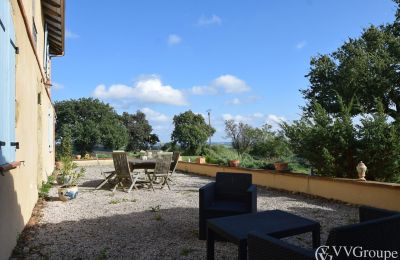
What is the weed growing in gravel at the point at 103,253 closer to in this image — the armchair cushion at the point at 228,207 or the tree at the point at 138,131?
the armchair cushion at the point at 228,207

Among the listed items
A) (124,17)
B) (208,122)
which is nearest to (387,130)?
(124,17)

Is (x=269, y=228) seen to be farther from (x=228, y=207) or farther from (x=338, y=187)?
(x=338, y=187)

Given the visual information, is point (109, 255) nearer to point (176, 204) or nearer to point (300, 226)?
point (300, 226)

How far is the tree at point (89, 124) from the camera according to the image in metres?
35.0

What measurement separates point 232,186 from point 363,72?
1490 centimetres

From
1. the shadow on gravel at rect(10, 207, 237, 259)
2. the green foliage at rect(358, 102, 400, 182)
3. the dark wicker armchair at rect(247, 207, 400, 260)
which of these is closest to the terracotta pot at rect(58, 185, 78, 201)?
the shadow on gravel at rect(10, 207, 237, 259)

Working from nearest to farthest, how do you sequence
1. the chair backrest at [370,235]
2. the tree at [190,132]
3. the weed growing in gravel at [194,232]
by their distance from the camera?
the chair backrest at [370,235], the weed growing in gravel at [194,232], the tree at [190,132]

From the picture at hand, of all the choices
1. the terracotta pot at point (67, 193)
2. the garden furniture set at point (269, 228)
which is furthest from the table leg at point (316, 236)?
the terracotta pot at point (67, 193)

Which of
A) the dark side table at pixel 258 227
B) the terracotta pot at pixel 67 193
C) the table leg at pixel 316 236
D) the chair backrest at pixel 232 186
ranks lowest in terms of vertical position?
the terracotta pot at pixel 67 193

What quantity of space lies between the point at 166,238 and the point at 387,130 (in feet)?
17.7

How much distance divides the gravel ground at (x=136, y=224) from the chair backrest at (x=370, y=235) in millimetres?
1931

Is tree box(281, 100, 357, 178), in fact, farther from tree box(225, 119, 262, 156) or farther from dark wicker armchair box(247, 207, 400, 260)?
tree box(225, 119, 262, 156)

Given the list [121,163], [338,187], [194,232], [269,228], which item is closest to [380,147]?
[338,187]

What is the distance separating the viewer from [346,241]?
1691 millimetres
